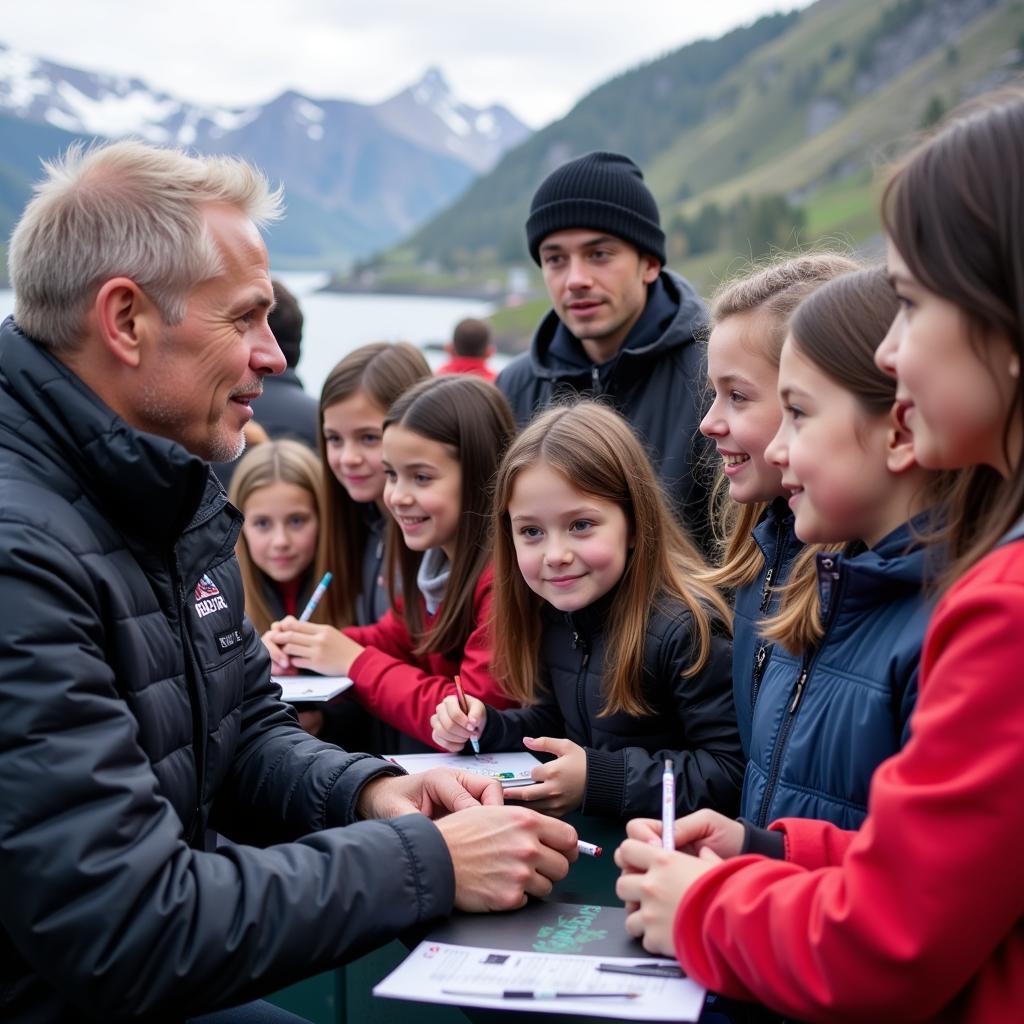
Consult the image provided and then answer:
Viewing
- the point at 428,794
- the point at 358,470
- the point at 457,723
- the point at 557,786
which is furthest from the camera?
the point at 358,470

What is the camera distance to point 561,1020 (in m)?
1.67

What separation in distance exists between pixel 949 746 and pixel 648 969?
0.60 meters

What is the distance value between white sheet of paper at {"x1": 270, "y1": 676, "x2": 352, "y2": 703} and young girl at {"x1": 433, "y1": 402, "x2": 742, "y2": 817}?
0.52 metres

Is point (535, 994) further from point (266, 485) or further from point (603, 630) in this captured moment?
point (266, 485)

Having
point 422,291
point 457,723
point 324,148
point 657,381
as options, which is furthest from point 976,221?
point 324,148

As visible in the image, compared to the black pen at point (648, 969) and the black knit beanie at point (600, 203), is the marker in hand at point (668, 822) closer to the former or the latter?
the black pen at point (648, 969)

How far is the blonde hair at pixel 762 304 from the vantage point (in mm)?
2596

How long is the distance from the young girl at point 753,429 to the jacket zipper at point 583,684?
→ 0.37 metres

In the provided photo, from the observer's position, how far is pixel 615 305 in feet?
14.1

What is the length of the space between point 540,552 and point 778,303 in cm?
85

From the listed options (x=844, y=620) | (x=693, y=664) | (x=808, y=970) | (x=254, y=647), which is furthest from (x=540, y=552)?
(x=808, y=970)

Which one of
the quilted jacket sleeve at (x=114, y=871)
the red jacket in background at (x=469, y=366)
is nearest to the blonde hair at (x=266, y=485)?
the quilted jacket sleeve at (x=114, y=871)

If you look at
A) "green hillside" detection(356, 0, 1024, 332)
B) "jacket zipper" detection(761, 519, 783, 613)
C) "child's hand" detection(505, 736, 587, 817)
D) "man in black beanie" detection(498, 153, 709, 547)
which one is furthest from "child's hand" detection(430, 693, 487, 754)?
"green hillside" detection(356, 0, 1024, 332)

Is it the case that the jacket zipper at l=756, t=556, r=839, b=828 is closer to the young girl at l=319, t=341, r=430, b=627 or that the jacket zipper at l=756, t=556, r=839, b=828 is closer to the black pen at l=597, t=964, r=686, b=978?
the black pen at l=597, t=964, r=686, b=978
